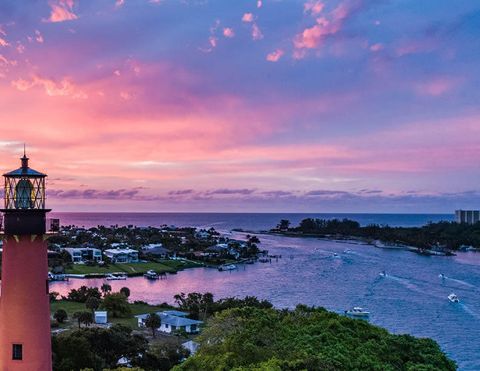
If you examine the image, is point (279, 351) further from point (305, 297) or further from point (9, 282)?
point (305, 297)

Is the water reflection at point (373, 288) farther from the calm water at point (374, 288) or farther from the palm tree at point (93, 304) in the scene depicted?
the palm tree at point (93, 304)

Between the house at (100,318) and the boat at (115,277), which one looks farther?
the boat at (115,277)

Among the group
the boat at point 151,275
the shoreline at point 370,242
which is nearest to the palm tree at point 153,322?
the boat at point 151,275

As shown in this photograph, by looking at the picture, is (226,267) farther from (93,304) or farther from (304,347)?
(304,347)

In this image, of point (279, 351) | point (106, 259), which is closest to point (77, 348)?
point (279, 351)

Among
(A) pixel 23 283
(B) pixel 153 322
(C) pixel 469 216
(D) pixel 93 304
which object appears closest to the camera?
(A) pixel 23 283

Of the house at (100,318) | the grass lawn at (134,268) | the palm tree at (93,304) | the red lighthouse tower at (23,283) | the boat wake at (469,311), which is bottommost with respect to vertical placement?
the boat wake at (469,311)

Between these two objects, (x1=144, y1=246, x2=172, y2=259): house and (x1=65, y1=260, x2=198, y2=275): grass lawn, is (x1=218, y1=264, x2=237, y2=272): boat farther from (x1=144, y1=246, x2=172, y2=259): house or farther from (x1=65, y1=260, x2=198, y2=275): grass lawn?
(x1=144, y1=246, x2=172, y2=259): house

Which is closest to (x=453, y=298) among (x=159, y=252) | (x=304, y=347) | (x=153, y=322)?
(x=153, y=322)
